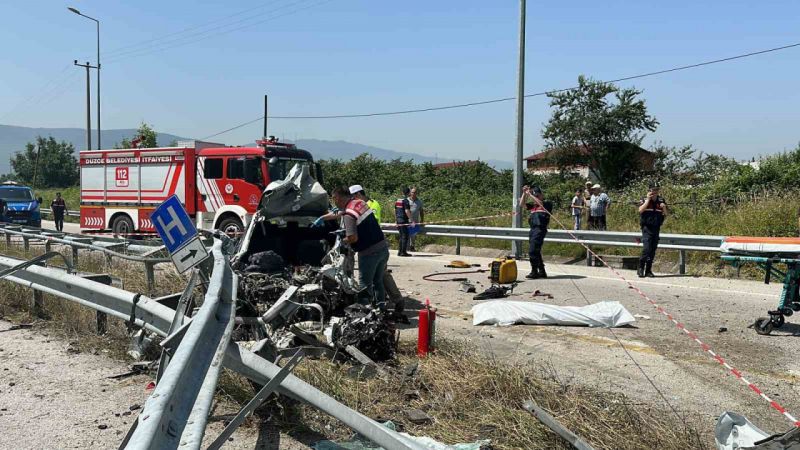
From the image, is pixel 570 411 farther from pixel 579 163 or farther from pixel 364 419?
pixel 579 163

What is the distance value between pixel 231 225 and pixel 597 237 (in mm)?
8694

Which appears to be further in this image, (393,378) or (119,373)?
(119,373)

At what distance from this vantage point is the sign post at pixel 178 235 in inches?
208

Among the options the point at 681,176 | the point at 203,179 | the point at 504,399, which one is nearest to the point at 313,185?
the point at 504,399

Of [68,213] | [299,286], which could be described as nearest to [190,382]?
[299,286]

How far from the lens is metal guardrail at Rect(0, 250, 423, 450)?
2.98 metres

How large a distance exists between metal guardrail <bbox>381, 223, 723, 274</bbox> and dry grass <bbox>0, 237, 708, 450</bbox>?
8.61m

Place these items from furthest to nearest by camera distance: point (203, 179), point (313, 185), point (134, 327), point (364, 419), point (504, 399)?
point (203, 179) → point (313, 185) → point (134, 327) → point (504, 399) → point (364, 419)

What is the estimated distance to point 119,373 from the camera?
5168 mm

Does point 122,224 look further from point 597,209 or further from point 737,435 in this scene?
point 737,435

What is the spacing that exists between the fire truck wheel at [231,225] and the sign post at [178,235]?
34.7ft

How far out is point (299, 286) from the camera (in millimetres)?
6887

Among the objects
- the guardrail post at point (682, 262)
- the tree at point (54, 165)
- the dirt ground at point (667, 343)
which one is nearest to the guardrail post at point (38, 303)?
the dirt ground at point (667, 343)

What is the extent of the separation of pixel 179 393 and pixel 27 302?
5.89 metres
